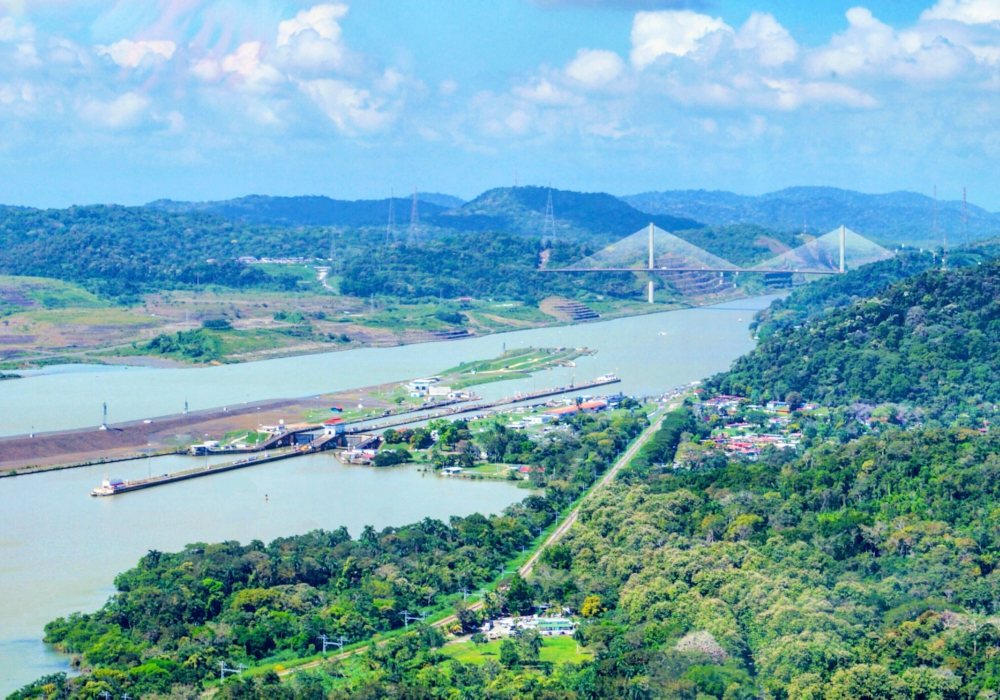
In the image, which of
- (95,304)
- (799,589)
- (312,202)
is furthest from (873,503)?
(312,202)

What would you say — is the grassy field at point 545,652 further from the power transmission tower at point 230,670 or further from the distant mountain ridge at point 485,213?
the distant mountain ridge at point 485,213

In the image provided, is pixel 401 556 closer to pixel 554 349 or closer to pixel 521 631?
pixel 521 631

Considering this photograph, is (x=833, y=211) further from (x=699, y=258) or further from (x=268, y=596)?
(x=268, y=596)

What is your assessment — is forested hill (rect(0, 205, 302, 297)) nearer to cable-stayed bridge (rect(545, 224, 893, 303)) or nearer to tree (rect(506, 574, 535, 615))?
cable-stayed bridge (rect(545, 224, 893, 303))

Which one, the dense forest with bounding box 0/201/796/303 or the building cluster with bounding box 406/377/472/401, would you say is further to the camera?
the dense forest with bounding box 0/201/796/303

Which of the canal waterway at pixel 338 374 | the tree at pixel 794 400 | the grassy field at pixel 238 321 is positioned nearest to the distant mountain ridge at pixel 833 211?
the grassy field at pixel 238 321

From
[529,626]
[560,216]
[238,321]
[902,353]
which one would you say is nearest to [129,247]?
[238,321]

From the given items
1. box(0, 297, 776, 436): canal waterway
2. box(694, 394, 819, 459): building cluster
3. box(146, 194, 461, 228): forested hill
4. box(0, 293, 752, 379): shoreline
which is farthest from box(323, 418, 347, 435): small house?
box(146, 194, 461, 228): forested hill
